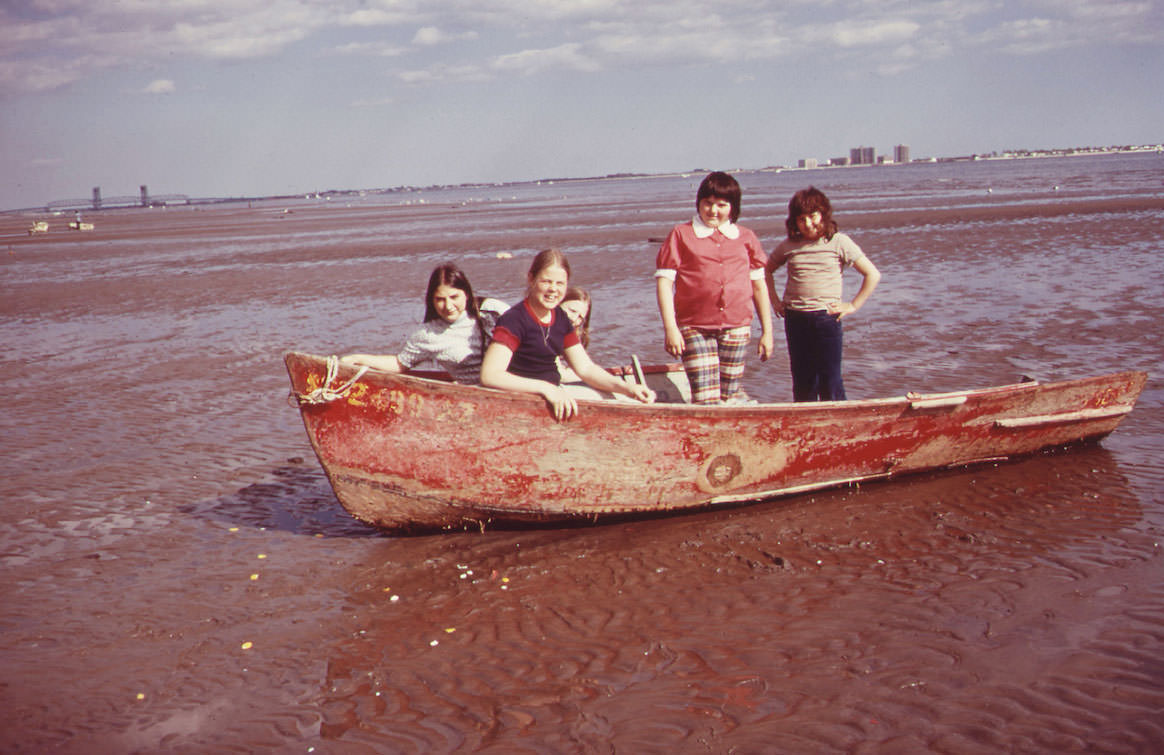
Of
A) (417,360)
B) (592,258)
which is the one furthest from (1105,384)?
(592,258)

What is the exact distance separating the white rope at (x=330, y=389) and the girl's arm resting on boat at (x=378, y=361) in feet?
1.01

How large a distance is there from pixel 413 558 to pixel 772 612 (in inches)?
72.1

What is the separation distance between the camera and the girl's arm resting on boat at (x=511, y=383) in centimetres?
466

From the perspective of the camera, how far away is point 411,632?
4.08 meters

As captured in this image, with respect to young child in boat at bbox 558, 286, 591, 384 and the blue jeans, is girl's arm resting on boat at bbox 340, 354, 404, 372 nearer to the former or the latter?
young child in boat at bbox 558, 286, 591, 384

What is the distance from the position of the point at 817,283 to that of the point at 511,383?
2017mm

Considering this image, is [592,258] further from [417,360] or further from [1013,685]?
[1013,685]

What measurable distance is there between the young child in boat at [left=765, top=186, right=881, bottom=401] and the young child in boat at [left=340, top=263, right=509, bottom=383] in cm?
175

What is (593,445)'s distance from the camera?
195 inches

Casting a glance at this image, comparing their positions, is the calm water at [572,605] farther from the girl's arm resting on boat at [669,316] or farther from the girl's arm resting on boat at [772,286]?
the girl's arm resting on boat at [772,286]

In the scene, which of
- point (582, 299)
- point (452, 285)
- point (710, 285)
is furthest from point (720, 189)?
point (452, 285)

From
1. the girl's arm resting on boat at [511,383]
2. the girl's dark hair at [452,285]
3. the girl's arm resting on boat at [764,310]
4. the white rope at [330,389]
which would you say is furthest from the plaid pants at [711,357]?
the white rope at [330,389]

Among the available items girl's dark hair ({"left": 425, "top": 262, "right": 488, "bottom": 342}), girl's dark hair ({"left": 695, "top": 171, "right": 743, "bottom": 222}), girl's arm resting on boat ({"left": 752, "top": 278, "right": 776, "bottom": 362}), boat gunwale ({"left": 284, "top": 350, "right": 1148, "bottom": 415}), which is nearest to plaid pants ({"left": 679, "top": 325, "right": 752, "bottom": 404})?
girl's arm resting on boat ({"left": 752, "top": 278, "right": 776, "bottom": 362})

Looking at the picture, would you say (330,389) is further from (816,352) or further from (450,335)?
(816,352)
